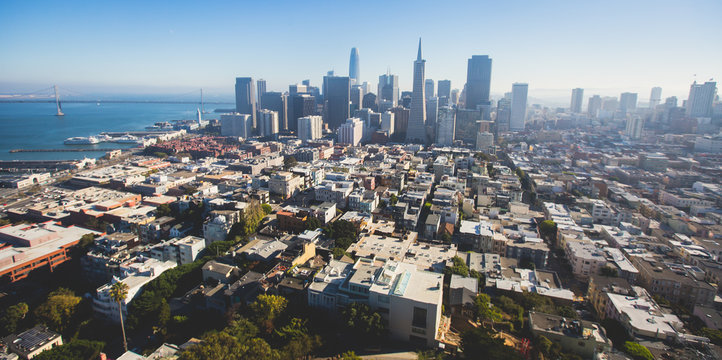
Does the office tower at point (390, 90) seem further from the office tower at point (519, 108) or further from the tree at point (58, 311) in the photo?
the tree at point (58, 311)

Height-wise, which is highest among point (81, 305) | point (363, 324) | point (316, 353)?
point (363, 324)

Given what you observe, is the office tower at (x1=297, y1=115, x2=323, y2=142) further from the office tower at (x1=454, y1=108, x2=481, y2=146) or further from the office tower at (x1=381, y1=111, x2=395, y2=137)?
the office tower at (x1=454, y1=108, x2=481, y2=146)

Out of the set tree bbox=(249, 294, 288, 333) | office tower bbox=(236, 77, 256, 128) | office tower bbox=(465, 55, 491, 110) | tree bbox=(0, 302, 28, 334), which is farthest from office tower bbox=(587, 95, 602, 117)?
tree bbox=(0, 302, 28, 334)

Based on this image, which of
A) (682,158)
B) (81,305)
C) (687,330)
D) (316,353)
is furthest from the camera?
(682,158)

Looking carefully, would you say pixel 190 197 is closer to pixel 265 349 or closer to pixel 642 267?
pixel 265 349

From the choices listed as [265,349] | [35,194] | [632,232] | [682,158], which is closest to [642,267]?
[632,232]

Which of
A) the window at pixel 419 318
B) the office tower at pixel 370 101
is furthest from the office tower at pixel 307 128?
the window at pixel 419 318

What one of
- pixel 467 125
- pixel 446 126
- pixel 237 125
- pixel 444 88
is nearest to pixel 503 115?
pixel 467 125
